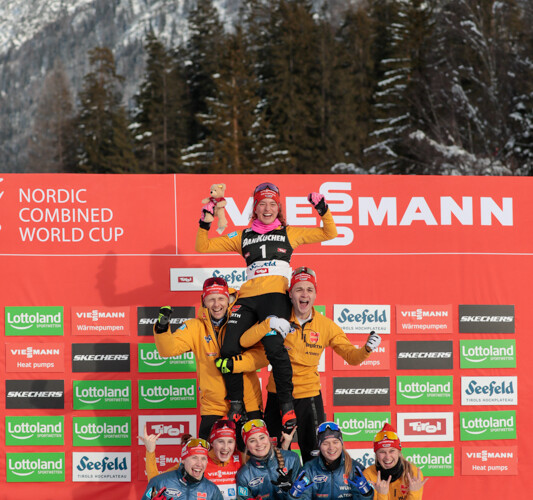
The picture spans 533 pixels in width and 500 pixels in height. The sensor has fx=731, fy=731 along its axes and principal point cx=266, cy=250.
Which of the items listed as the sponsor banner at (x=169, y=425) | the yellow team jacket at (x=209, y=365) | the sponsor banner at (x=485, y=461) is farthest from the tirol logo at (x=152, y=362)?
the sponsor banner at (x=485, y=461)

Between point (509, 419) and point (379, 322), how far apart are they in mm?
1461

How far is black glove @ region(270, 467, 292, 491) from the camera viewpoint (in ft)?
15.2

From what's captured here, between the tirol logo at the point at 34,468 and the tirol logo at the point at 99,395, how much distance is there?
1.60 ft

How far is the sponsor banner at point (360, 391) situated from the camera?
254 inches

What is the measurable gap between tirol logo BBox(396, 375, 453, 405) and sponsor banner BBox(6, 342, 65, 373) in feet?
9.83

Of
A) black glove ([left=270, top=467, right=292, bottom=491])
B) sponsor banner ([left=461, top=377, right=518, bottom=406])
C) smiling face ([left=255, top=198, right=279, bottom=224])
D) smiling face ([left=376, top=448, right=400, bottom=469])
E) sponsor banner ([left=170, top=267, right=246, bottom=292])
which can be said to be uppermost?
smiling face ([left=255, top=198, right=279, bottom=224])

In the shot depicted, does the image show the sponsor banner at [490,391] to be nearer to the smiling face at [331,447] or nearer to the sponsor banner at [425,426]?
the sponsor banner at [425,426]

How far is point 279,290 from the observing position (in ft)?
16.8

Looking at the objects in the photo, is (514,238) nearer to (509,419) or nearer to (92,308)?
(509,419)

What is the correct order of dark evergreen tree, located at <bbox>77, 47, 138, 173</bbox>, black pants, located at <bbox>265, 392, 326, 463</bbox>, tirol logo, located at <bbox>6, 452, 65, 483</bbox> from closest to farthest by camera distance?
black pants, located at <bbox>265, 392, 326, 463</bbox> → tirol logo, located at <bbox>6, 452, 65, 483</bbox> → dark evergreen tree, located at <bbox>77, 47, 138, 173</bbox>

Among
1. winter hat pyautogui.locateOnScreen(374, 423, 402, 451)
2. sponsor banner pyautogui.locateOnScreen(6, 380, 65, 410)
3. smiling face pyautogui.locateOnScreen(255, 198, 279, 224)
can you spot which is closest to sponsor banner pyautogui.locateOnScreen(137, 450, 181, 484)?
sponsor banner pyautogui.locateOnScreen(6, 380, 65, 410)

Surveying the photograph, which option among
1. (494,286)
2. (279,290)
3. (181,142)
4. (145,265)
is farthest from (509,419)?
(181,142)

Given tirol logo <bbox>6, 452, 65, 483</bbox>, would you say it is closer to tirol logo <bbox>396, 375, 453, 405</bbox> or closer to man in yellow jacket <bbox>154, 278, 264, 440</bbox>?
man in yellow jacket <bbox>154, 278, 264, 440</bbox>

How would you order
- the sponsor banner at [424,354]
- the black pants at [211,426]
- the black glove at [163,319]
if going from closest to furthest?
the black glove at [163,319] < the black pants at [211,426] < the sponsor banner at [424,354]
